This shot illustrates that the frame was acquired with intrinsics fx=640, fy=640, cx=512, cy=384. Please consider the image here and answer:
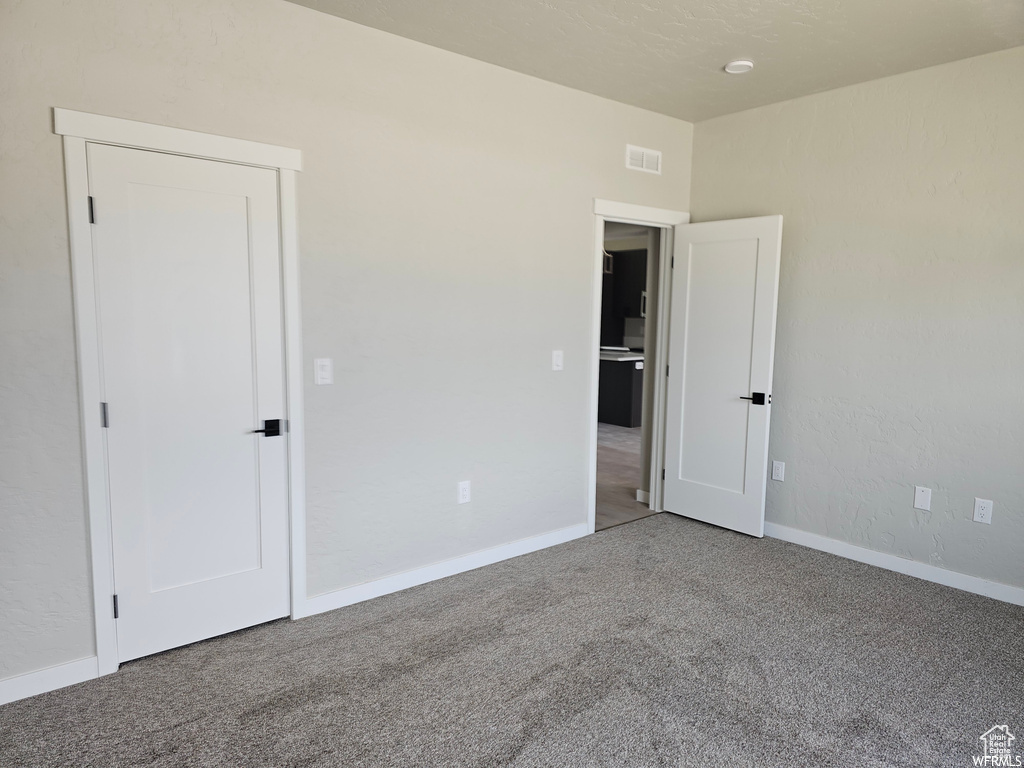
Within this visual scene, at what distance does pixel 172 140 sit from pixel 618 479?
4.24m

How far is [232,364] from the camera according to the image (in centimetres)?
278

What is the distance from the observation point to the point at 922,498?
11.8 ft

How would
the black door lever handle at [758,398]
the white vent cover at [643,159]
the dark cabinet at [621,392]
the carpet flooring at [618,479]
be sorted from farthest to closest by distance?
the dark cabinet at [621,392] → the carpet flooring at [618,479] → the white vent cover at [643,159] → the black door lever handle at [758,398]

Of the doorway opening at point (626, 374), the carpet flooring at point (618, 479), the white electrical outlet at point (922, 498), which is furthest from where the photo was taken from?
the doorway opening at point (626, 374)

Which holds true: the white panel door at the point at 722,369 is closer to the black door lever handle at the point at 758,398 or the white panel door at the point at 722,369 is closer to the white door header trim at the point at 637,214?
the black door lever handle at the point at 758,398

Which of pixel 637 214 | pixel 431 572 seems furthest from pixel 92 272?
pixel 637 214

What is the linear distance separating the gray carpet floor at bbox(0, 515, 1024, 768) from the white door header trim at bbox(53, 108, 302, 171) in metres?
2.09

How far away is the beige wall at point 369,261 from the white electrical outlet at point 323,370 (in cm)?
5

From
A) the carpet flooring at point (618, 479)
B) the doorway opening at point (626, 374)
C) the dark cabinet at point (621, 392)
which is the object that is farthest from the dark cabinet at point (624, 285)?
the carpet flooring at point (618, 479)

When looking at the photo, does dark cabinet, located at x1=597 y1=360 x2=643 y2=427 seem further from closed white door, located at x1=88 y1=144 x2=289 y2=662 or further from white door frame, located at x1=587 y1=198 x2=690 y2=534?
closed white door, located at x1=88 y1=144 x2=289 y2=662

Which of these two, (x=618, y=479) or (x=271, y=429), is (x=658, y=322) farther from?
(x=271, y=429)

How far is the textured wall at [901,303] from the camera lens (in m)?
3.28

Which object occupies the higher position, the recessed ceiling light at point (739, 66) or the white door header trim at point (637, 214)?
the recessed ceiling light at point (739, 66)

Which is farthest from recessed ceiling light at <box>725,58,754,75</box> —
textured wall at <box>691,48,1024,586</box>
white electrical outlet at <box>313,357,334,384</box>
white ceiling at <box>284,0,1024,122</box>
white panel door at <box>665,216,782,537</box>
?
white electrical outlet at <box>313,357,334,384</box>
